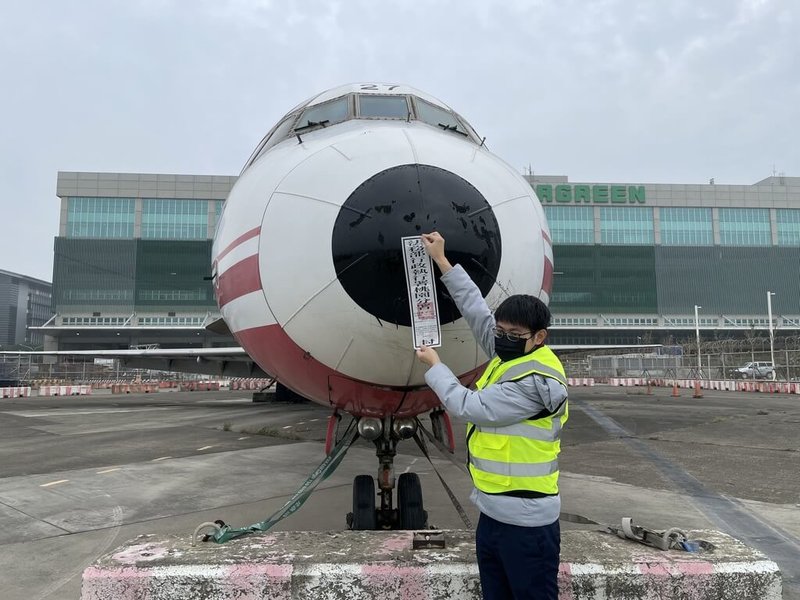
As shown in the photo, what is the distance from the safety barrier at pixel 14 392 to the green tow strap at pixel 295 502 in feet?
95.1

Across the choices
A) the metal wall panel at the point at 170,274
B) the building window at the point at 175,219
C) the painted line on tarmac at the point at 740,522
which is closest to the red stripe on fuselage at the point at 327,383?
the painted line on tarmac at the point at 740,522

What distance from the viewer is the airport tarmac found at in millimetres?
4750

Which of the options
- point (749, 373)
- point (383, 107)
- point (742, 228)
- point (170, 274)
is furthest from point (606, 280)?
point (383, 107)

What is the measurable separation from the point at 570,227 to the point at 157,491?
2956 inches

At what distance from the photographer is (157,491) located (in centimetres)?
651

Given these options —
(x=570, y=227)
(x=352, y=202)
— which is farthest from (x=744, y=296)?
(x=352, y=202)

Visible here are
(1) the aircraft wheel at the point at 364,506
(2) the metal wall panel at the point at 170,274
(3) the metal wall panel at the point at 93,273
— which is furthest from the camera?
(2) the metal wall panel at the point at 170,274

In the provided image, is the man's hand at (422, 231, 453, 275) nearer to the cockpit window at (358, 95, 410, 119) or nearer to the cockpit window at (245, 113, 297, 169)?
the cockpit window at (358, 95, 410, 119)

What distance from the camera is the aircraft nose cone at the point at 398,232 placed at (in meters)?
2.54

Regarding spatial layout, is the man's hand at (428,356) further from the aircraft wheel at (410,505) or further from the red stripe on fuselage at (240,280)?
the aircraft wheel at (410,505)

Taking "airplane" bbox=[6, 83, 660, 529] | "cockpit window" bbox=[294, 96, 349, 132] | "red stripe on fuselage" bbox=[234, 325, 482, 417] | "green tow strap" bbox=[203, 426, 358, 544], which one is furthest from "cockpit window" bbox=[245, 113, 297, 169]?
"green tow strap" bbox=[203, 426, 358, 544]

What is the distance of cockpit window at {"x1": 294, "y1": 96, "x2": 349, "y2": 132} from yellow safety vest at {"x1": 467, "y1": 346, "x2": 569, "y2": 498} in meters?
2.53

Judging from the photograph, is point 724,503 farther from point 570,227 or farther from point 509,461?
point 570,227

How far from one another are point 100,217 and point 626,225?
7240 cm
